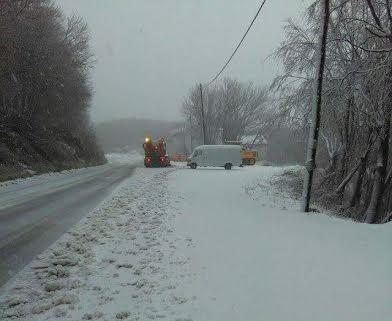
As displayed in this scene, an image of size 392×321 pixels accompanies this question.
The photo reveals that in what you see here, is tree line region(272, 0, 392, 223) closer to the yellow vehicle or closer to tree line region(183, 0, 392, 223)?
tree line region(183, 0, 392, 223)

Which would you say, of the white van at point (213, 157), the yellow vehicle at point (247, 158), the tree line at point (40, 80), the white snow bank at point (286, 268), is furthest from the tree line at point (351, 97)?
the yellow vehicle at point (247, 158)

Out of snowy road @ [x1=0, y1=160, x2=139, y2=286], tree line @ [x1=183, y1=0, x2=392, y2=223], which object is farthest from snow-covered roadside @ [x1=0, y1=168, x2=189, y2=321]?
tree line @ [x1=183, y1=0, x2=392, y2=223]

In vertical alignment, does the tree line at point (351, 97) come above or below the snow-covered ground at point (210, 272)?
above

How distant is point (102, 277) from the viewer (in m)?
5.99

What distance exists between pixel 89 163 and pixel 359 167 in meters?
29.3

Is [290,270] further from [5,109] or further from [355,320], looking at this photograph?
[5,109]

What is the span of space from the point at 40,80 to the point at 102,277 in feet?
91.8

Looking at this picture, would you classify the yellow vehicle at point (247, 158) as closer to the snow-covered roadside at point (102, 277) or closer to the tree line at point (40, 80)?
the tree line at point (40, 80)

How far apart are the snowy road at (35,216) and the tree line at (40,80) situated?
28.8ft

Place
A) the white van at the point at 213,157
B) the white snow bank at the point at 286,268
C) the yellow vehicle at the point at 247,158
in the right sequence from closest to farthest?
the white snow bank at the point at 286,268, the white van at the point at 213,157, the yellow vehicle at the point at 247,158

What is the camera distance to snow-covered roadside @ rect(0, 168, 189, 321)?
4.79 m

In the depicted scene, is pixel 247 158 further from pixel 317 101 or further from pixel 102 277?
pixel 102 277

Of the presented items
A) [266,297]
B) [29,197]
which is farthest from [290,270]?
[29,197]

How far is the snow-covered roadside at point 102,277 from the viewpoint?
188 inches
